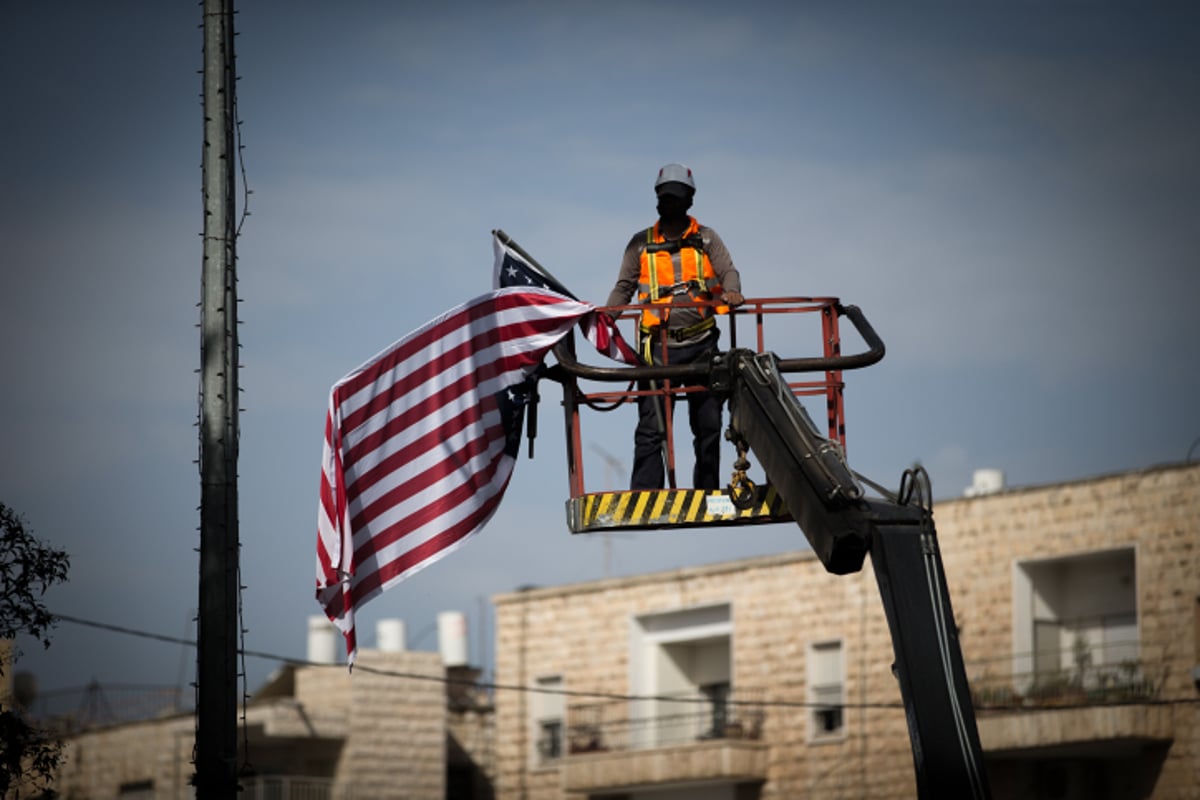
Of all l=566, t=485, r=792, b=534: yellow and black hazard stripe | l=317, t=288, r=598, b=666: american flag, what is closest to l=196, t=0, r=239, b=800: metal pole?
l=317, t=288, r=598, b=666: american flag

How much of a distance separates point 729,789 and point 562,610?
6.97 m

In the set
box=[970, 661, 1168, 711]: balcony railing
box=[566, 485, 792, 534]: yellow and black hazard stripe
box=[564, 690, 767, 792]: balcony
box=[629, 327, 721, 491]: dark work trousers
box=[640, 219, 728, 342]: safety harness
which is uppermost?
box=[640, 219, 728, 342]: safety harness

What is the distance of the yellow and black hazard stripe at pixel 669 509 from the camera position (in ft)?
55.7

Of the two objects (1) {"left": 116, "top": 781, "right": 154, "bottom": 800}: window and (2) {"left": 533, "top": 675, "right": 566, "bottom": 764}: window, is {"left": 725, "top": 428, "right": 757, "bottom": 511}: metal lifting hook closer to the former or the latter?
(2) {"left": 533, "top": 675, "right": 566, "bottom": 764}: window

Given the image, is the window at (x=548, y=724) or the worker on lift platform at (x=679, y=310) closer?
the worker on lift platform at (x=679, y=310)

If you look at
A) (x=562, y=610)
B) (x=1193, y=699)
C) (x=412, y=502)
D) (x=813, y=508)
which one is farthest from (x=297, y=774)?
(x=813, y=508)

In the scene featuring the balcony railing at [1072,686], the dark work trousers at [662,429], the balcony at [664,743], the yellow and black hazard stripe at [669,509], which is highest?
the dark work trousers at [662,429]

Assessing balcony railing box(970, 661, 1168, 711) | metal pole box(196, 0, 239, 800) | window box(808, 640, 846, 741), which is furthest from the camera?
window box(808, 640, 846, 741)

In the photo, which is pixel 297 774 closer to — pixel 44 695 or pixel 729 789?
pixel 44 695

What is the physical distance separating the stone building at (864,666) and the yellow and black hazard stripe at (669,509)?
83.8ft

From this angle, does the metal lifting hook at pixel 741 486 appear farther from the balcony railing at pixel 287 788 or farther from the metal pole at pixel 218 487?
the balcony railing at pixel 287 788

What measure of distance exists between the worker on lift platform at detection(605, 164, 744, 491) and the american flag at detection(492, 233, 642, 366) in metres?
0.42

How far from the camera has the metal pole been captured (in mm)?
16203

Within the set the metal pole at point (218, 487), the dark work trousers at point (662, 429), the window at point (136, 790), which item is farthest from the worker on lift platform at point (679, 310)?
the window at point (136, 790)
